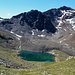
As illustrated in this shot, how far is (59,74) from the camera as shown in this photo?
28.4m

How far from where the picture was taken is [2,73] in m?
28.5

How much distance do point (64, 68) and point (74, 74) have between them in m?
3.65

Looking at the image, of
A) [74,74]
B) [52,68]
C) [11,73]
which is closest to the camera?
[74,74]

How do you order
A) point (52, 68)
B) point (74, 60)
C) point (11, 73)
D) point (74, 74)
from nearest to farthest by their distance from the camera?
1. point (74, 74)
2. point (11, 73)
3. point (52, 68)
4. point (74, 60)

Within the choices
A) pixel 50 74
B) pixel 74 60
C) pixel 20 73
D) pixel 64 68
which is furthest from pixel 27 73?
pixel 74 60

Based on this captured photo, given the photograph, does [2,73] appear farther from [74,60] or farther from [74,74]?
[74,60]

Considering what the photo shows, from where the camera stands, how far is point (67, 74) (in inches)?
1105

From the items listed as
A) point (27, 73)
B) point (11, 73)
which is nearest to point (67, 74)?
point (27, 73)

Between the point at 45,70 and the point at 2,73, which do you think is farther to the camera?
the point at 45,70

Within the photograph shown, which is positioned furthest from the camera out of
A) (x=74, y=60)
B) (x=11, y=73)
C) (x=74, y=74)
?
(x=74, y=60)

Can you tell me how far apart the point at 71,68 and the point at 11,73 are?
29.7 feet

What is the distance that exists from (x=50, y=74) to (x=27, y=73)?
12.4ft

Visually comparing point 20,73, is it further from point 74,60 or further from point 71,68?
point 74,60

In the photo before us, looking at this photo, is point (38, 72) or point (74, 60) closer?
point (38, 72)
